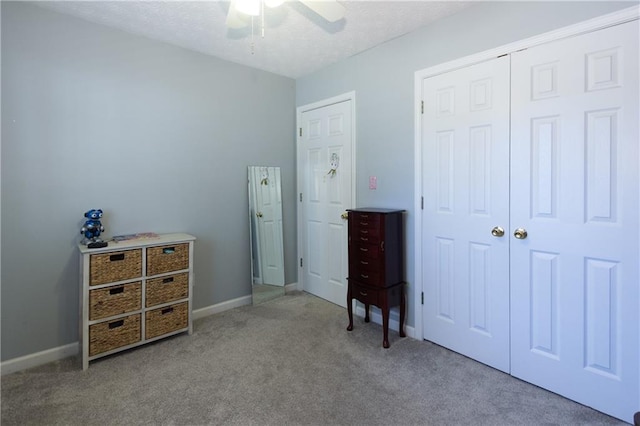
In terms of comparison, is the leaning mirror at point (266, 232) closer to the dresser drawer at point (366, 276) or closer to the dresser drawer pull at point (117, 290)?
the dresser drawer at point (366, 276)

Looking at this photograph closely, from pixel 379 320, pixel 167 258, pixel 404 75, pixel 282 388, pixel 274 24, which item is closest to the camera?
pixel 282 388

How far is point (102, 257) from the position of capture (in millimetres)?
2305

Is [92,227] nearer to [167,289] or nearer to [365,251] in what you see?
[167,289]

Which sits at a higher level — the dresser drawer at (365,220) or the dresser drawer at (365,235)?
the dresser drawer at (365,220)

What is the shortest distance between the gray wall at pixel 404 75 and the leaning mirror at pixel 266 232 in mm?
1028

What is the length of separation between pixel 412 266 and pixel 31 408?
2.68m

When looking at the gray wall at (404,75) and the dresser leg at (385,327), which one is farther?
the dresser leg at (385,327)

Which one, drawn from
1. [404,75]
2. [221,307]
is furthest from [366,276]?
[404,75]

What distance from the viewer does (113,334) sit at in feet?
7.82

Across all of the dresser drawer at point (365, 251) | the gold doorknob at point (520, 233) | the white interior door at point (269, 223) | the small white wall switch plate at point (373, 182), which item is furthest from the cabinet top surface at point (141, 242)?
the gold doorknob at point (520, 233)

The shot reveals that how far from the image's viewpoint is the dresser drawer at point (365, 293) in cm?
264

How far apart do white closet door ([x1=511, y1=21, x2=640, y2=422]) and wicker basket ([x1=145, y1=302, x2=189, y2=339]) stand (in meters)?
2.51

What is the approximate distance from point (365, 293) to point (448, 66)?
188cm

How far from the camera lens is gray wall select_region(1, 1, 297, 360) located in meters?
2.28
